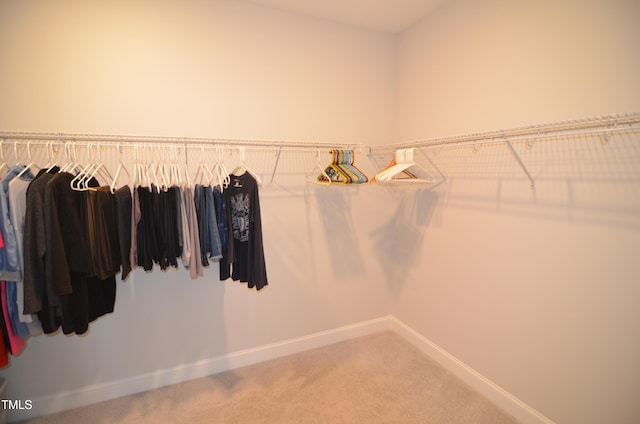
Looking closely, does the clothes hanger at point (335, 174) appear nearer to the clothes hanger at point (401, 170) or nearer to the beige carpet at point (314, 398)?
the clothes hanger at point (401, 170)

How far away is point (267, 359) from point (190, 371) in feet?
1.98

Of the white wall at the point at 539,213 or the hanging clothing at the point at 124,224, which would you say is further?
the hanging clothing at the point at 124,224

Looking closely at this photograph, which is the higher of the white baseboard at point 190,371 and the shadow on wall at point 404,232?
the shadow on wall at point 404,232

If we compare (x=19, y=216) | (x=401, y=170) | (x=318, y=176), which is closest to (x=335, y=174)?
(x=318, y=176)

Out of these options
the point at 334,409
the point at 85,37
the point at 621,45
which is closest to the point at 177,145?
the point at 85,37

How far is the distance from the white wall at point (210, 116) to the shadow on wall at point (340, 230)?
0.01 m

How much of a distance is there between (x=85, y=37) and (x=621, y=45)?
Result: 2.93 metres

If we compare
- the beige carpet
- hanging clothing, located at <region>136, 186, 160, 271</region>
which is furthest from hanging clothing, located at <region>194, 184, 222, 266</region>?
the beige carpet

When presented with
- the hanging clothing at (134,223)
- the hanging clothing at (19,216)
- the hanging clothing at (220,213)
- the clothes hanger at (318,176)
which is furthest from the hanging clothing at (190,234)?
the clothes hanger at (318,176)

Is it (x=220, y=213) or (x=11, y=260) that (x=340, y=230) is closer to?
(x=220, y=213)

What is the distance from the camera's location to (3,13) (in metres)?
1.64

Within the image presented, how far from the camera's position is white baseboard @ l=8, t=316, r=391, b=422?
1.89 meters

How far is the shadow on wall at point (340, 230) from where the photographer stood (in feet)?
8.37

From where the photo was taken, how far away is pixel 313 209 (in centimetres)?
250
